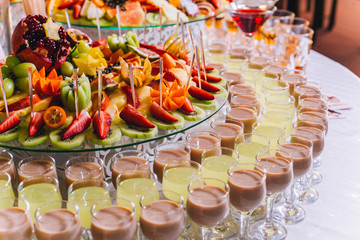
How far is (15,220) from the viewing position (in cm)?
130

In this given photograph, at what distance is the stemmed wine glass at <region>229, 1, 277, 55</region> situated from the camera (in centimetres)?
286

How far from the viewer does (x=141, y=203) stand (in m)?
1.33

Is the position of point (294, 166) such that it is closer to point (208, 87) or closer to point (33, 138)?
point (208, 87)

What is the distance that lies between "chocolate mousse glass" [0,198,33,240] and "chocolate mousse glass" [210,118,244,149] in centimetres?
82

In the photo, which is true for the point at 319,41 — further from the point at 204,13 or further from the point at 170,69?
the point at 170,69

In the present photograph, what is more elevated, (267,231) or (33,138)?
(33,138)

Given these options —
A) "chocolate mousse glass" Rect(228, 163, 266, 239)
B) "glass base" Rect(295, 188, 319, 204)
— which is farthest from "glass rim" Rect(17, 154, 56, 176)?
"glass base" Rect(295, 188, 319, 204)

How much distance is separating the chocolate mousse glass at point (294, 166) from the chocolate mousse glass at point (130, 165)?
509 mm

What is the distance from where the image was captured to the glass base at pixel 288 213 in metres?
1.70

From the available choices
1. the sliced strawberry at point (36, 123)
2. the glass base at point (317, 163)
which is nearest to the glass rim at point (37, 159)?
the sliced strawberry at point (36, 123)

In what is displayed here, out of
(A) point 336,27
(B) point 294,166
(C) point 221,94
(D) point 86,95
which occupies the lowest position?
(A) point 336,27

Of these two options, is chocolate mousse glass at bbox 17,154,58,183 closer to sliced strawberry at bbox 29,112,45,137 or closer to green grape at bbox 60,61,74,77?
sliced strawberry at bbox 29,112,45,137

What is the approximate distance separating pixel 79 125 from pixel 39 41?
19.9 inches

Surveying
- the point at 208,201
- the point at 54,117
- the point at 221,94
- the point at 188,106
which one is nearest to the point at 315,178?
the point at 221,94
